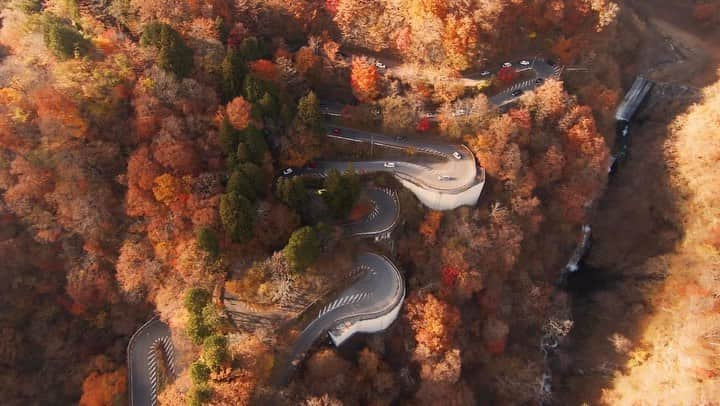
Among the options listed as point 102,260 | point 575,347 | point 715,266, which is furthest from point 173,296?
point 715,266

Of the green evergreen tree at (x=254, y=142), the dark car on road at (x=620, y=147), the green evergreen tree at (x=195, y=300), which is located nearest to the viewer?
the green evergreen tree at (x=195, y=300)

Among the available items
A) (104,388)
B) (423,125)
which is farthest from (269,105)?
(104,388)

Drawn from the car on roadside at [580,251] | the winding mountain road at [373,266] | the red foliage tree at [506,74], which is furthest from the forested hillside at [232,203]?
the car on roadside at [580,251]

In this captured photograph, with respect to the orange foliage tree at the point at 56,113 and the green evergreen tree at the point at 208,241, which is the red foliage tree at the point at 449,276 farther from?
the orange foliage tree at the point at 56,113

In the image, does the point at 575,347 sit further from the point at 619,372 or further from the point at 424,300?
the point at 424,300

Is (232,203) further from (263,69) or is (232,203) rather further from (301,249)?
(263,69)

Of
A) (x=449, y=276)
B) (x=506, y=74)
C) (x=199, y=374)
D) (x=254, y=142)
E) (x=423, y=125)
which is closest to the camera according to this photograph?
(x=199, y=374)
